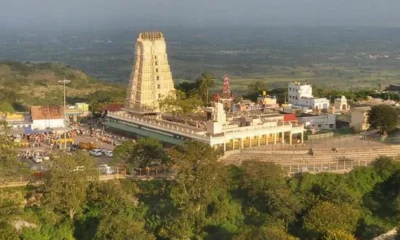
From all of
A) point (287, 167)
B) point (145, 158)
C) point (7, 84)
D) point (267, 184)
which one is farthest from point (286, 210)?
point (7, 84)

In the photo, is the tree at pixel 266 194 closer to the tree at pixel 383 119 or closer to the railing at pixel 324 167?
the railing at pixel 324 167

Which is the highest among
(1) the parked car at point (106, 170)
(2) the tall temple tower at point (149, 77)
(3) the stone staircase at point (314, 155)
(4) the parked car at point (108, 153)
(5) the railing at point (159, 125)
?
(2) the tall temple tower at point (149, 77)

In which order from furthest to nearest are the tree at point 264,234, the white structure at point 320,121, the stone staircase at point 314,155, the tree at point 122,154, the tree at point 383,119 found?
the white structure at point 320,121
the tree at point 383,119
the stone staircase at point 314,155
the tree at point 122,154
the tree at point 264,234

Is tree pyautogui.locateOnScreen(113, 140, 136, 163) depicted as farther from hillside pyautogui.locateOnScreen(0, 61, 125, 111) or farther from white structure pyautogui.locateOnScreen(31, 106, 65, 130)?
hillside pyautogui.locateOnScreen(0, 61, 125, 111)

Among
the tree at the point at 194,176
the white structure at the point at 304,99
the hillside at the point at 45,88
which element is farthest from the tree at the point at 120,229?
the hillside at the point at 45,88

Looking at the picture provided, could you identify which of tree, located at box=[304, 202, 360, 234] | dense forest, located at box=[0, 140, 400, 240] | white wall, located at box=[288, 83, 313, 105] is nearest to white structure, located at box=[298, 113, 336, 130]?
white wall, located at box=[288, 83, 313, 105]

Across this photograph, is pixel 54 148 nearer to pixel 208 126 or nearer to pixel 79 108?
pixel 208 126

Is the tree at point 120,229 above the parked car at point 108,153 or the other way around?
the other way around
